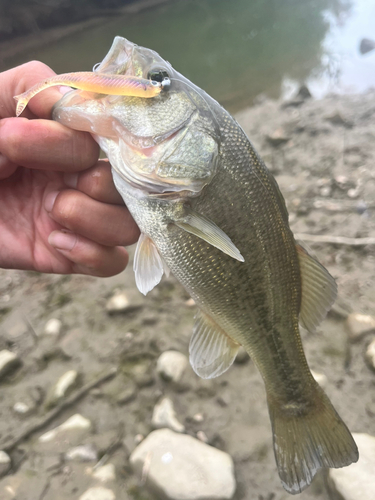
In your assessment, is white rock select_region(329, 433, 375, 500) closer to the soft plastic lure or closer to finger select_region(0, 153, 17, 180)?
the soft plastic lure

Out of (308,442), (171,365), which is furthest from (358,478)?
(171,365)

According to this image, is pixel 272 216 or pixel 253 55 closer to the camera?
pixel 272 216

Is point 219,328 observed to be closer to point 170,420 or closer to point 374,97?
point 170,420

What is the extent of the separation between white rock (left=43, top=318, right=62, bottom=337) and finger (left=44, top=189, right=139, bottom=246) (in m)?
1.33

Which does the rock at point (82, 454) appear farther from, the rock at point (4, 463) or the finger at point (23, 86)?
the finger at point (23, 86)

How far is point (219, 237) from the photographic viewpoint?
119 cm

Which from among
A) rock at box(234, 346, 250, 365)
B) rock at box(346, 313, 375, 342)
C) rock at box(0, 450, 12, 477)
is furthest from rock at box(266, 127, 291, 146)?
rock at box(0, 450, 12, 477)

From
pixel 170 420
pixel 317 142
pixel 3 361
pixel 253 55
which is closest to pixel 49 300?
pixel 3 361

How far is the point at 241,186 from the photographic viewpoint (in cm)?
129

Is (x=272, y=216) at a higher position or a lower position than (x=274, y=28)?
lower

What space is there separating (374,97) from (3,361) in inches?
270

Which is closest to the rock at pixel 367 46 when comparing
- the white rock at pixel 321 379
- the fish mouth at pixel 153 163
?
the white rock at pixel 321 379

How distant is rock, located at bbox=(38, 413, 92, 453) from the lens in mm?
1931

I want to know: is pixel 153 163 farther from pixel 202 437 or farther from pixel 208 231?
pixel 202 437
